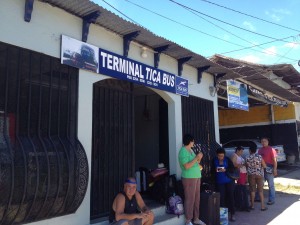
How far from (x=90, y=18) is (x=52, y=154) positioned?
7.60 ft

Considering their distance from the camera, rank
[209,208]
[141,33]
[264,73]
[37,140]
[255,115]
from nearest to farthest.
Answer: [37,140] < [141,33] < [209,208] < [264,73] < [255,115]

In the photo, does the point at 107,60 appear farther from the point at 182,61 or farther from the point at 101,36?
the point at 182,61

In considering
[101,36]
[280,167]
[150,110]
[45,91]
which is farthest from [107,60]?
[280,167]

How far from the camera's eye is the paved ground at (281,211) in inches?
281

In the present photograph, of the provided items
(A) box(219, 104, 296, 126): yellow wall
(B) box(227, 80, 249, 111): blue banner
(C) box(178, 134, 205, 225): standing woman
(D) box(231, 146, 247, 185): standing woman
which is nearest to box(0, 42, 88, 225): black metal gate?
(C) box(178, 134, 205, 225): standing woman

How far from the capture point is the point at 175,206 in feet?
21.4

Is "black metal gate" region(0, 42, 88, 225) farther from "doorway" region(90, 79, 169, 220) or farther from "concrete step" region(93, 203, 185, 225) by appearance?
"concrete step" region(93, 203, 185, 225)

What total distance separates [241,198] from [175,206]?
95.5 inches

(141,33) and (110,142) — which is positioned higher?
(141,33)

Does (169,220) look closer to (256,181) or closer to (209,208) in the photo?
(209,208)

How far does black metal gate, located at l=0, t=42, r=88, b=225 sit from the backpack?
2.21 m

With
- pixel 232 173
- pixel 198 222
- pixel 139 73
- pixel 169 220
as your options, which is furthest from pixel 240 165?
pixel 139 73

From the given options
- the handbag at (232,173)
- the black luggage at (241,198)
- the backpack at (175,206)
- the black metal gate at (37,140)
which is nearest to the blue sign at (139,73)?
the black metal gate at (37,140)

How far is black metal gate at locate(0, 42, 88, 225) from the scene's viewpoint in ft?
13.4
